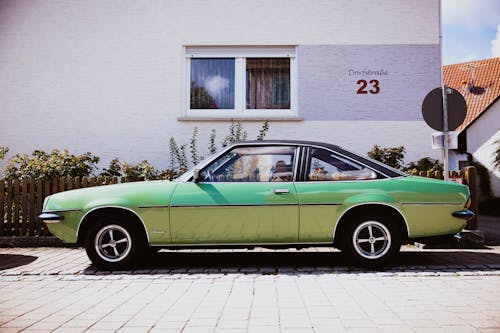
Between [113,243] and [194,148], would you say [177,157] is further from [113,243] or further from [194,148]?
[113,243]

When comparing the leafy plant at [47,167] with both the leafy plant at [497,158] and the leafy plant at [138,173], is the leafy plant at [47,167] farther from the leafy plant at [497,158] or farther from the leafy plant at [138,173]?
the leafy plant at [497,158]

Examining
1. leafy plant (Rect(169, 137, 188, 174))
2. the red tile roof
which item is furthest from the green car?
the red tile roof

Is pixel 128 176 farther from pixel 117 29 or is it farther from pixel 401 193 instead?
pixel 401 193

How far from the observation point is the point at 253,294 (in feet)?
14.0

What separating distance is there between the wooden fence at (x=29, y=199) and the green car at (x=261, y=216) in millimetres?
2195

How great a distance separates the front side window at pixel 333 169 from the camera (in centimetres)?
559

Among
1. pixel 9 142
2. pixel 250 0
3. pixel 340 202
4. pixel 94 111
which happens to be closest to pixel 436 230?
pixel 340 202

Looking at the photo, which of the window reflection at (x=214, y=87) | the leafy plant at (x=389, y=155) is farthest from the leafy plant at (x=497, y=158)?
the window reflection at (x=214, y=87)

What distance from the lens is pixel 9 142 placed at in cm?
1008

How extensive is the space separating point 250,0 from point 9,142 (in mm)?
6336

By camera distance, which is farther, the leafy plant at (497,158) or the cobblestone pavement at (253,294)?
the leafy plant at (497,158)

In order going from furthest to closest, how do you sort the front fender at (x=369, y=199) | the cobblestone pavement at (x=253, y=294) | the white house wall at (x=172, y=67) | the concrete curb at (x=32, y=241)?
the white house wall at (x=172, y=67) < the concrete curb at (x=32, y=241) < the front fender at (x=369, y=199) < the cobblestone pavement at (x=253, y=294)

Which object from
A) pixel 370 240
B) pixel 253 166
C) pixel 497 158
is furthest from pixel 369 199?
pixel 497 158

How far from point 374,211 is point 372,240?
350mm
